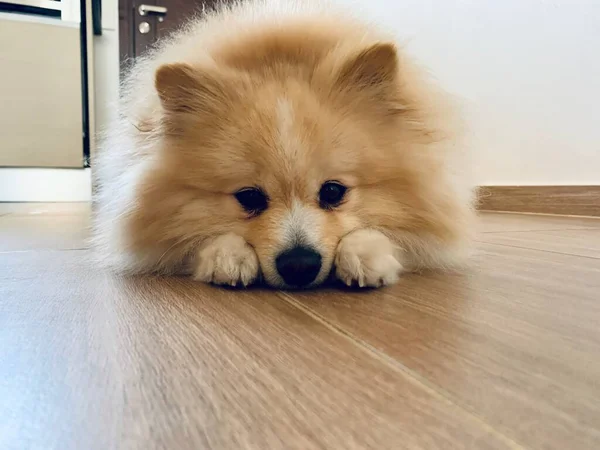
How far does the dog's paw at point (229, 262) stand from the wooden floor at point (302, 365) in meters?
0.05

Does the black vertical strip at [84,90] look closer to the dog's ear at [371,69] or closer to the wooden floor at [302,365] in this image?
the wooden floor at [302,365]

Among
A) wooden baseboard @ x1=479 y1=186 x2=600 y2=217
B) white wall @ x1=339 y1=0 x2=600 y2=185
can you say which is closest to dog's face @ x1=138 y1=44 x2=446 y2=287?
white wall @ x1=339 y1=0 x2=600 y2=185

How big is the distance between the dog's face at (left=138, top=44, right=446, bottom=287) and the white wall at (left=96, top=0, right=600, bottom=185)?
1.38m

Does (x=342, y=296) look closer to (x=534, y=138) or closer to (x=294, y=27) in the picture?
(x=294, y=27)

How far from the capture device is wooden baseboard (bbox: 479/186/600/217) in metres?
3.29

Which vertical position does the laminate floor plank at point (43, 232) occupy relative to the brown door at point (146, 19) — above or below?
below

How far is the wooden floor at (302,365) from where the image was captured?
0.62 metres

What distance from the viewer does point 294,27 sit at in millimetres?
1743

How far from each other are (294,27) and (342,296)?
86 cm

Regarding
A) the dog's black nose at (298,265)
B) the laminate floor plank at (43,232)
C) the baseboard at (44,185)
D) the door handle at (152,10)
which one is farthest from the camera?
the door handle at (152,10)

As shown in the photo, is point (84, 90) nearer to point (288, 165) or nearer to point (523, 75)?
point (523, 75)

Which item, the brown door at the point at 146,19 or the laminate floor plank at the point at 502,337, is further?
the brown door at the point at 146,19

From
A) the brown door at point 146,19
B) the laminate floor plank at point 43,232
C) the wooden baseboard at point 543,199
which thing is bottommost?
the laminate floor plank at point 43,232

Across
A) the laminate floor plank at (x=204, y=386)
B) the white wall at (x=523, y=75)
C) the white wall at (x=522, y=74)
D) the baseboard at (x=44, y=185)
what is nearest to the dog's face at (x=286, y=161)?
the laminate floor plank at (x=204, y=386)
